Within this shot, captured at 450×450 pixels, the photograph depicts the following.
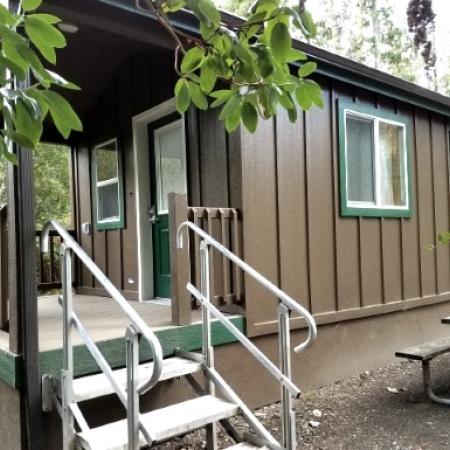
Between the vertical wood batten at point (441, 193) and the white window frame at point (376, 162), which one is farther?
the vertical wood batten at point (441, 193)

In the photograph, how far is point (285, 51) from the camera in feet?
4.61

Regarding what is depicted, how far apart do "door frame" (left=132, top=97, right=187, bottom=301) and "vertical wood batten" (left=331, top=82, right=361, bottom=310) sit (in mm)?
1931

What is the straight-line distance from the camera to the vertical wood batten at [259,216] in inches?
153

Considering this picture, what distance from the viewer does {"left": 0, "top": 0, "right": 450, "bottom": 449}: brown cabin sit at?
9.88 ft

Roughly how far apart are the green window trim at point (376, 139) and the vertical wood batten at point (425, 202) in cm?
25

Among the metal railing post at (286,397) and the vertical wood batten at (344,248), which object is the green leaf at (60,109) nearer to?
the metal railing post at (286,397)

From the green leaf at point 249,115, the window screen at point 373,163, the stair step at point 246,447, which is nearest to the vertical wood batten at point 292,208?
the window screen at point 373,163

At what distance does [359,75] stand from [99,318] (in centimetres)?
342

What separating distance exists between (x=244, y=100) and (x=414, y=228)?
4637mm

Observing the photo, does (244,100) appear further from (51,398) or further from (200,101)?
(51,398)

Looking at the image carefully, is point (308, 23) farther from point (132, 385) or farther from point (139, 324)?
point (132, 385)

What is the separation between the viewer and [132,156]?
534 cm

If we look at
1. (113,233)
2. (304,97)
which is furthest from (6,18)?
(113,233)

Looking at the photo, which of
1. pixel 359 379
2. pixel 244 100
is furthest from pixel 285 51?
pixel 359 379
